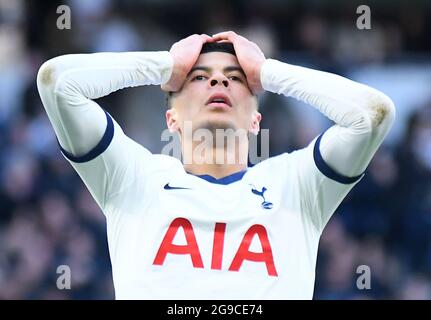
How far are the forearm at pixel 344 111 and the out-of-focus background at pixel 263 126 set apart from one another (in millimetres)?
3386

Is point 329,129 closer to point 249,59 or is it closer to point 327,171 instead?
point 327,171

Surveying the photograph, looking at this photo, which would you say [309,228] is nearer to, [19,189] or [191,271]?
[191,271]

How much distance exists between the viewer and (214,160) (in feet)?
15.3

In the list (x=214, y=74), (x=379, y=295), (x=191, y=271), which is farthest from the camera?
(x=379, y=295)

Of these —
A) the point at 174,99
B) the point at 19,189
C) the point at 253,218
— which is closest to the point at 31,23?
the point at 19,189

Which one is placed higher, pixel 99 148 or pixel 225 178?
pixel 99 148

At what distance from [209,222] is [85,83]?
770 mm

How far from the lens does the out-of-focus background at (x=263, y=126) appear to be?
25.8 feet

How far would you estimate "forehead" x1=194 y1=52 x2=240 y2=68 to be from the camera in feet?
15.3

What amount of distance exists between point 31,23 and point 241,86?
5139 millimetres

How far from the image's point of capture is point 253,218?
436cm

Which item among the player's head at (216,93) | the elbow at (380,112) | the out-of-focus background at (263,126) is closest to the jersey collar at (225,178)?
the player's head at (216,93)

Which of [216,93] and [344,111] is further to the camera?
[216,93]

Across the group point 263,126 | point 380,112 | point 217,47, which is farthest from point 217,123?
point 263,126
